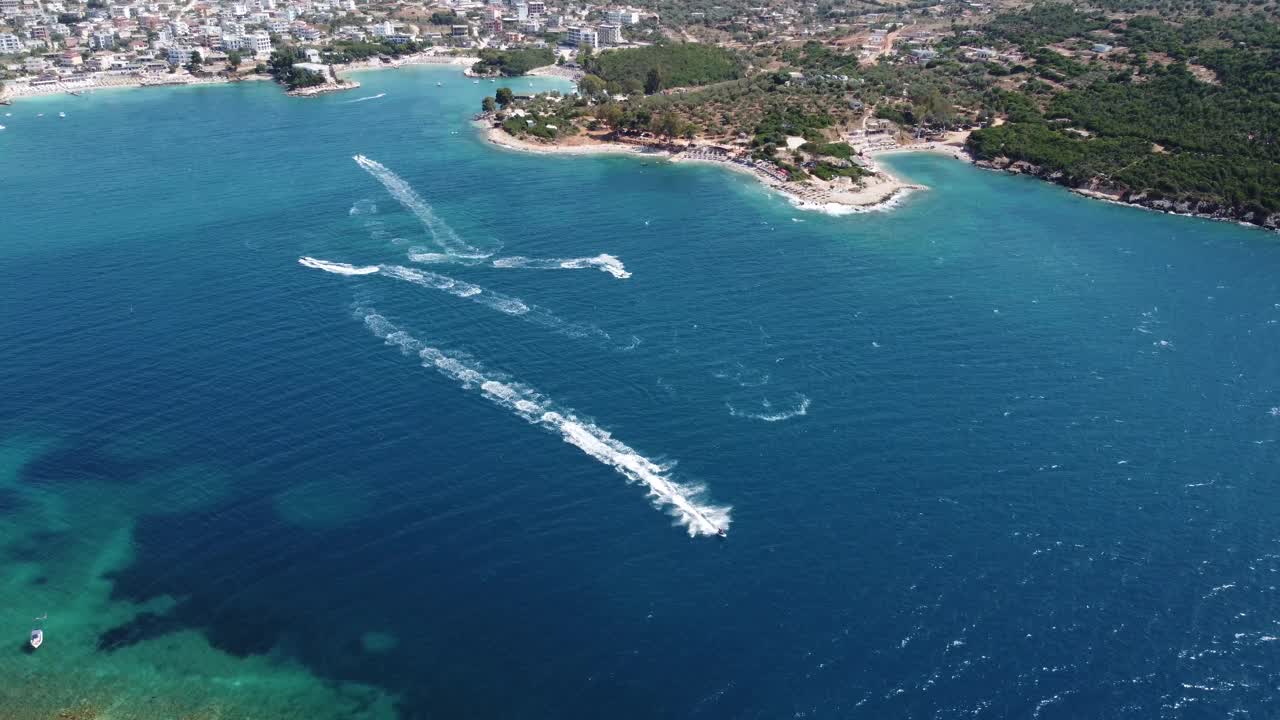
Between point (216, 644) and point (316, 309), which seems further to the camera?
point (316, 309)

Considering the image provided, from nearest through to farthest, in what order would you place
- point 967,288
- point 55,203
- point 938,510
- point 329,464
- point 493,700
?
1. point 493,700
2. point 938,510
3. point 329,464
4. point 967,288
5. point 55,203

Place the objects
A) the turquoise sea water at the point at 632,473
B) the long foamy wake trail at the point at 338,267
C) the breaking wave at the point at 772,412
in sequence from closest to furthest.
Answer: the turquoise sea water at the point at 632,473
the breaking wave at the point at 772,412
the long foamy wake trail at the point at 338,267

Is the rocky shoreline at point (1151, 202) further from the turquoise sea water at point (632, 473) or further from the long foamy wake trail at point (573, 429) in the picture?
the long foamy wake trail at point (573, 429)

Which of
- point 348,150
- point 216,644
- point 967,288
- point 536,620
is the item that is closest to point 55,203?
point 348,150

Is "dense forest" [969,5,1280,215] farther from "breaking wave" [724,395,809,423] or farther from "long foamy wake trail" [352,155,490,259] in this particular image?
"long foamy wake trail" [352,155,490,259]

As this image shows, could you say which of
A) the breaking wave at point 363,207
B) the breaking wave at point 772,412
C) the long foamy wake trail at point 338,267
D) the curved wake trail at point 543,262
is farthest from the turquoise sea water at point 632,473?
the breaking wave at point 363,207

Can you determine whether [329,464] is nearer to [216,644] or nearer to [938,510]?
Answer: [216,644]
